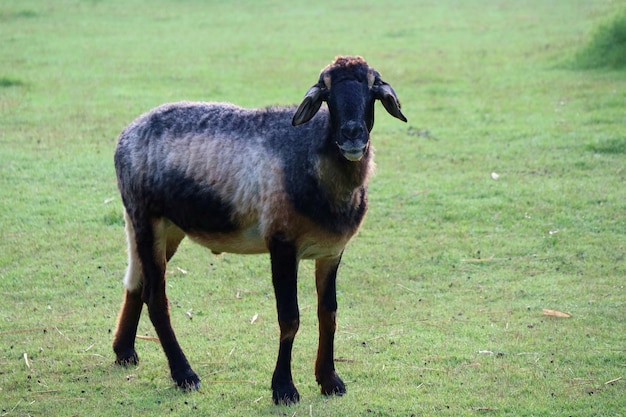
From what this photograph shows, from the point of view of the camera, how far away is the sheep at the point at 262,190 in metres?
6.57

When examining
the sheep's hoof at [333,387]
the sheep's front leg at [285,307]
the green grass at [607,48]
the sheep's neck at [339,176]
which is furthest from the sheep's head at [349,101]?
the green grass at [607,48]

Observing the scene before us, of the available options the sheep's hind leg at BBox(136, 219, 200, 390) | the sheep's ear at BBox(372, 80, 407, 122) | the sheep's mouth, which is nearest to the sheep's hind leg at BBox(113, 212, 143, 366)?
the sheep's hind leg at BBox(136, 219, 200, 390)

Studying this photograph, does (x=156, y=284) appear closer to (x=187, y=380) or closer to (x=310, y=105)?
(x=187, y=380)

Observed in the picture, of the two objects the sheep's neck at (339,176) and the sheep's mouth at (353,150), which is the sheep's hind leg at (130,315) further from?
the sheep's mouth at (353,150)

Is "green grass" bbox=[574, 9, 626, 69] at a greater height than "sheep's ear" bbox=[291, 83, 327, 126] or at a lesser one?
lesser

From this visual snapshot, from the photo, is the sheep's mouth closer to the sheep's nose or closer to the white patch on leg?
the sheep's nose

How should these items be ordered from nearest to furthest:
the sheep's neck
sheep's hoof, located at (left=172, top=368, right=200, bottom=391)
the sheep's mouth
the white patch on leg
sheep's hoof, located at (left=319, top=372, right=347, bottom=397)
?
1. the sheep's mouth
2. the sheep's neck
3. sheep's hoof, located at (left=319, top=372, right=347, bottom=397)
4. sheep's hoof, located at (left=172, top=368, right=200, bottom=391)
5. the white patch on leg

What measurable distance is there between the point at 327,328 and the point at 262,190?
1.14 meters

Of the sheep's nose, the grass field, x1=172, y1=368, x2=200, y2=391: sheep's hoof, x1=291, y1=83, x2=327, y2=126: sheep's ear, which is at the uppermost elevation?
x1=291, y1=83, x2=327, y2=126: sheep's ear

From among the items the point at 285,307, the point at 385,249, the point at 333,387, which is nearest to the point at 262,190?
the point at 285,307

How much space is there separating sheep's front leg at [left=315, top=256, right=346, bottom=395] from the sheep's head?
106 centimetres

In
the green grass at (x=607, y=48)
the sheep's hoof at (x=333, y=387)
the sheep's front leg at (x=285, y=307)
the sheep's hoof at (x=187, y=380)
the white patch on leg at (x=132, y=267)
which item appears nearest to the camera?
the sheep's front leg at (x=285, y=307)

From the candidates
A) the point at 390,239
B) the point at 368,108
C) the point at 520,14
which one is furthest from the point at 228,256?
the point at 520,14

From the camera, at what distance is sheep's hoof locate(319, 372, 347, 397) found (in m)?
6.96
